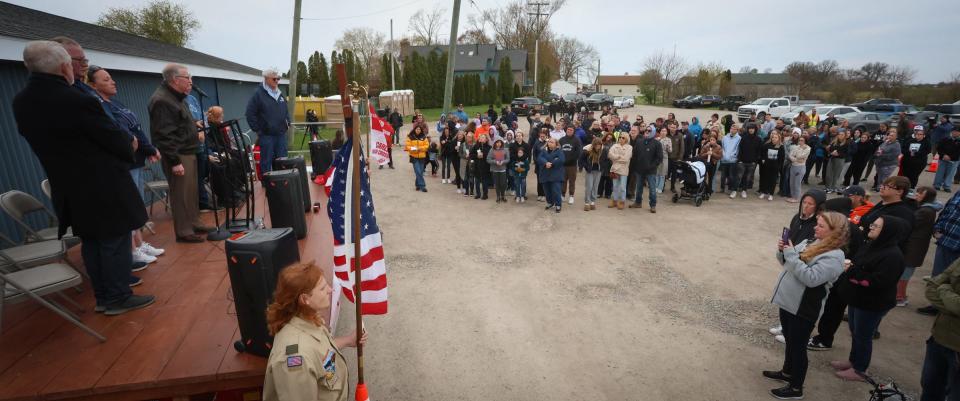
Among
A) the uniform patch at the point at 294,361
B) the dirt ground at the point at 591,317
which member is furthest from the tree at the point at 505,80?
the uniform patch at the point at 294,361

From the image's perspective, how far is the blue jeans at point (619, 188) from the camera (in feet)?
33.6

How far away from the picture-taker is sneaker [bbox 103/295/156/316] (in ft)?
11.8

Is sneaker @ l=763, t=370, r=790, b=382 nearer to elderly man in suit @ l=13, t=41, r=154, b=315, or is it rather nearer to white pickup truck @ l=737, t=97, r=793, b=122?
elderly man in suit @ l=13, t=41, r=154, b=315

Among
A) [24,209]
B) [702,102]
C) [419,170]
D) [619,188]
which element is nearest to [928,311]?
[619,188]

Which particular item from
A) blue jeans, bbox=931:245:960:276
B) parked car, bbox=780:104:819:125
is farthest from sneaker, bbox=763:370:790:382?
parked car, bbox=780:104:819:125

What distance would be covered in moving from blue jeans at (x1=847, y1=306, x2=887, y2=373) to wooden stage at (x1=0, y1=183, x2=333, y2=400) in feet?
16.6

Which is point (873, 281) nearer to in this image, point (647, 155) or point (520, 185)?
point (647, 155)

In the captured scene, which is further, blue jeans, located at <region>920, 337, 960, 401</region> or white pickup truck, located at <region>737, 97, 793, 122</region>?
white pickup truck, located at <region>737, 97, 793, 122</region>

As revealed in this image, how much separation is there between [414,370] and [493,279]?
2345mm

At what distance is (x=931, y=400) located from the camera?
359 cm

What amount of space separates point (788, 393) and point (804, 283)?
3.51 ft

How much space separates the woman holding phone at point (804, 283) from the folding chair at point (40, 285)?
212 inches

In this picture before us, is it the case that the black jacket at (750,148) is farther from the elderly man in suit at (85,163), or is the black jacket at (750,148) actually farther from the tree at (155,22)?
the tree at (155,22)

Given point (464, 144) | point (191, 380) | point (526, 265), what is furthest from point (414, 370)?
point (464, 144)
